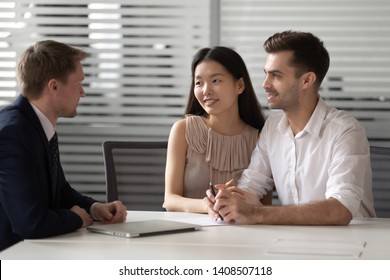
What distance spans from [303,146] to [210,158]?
0.49 meters

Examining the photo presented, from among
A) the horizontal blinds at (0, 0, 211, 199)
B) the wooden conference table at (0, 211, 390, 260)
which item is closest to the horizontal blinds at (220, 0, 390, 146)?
the horizontal blinds at (0, 0, 211, 199)

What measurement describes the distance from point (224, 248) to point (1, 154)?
2.73ft

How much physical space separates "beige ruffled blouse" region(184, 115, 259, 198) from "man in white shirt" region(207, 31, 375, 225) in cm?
11

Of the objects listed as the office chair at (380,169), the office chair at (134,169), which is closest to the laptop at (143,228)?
the office chair at (134,169)

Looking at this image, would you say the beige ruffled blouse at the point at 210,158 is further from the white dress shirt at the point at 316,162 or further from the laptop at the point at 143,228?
the laptop at the point at 143,228

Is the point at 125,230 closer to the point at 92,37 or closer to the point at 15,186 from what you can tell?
the point at 15,186

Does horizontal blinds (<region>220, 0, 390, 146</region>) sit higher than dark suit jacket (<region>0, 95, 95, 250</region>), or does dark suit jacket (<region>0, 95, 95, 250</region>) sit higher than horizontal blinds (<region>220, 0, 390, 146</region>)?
horizontal blinds (<region>220, 0, 390, 146</region>)

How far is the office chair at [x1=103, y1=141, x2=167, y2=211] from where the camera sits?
3891mm

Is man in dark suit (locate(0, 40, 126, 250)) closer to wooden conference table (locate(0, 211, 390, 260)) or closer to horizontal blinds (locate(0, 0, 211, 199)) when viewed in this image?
wooden conference table (locate(0, 211, 390, 260))

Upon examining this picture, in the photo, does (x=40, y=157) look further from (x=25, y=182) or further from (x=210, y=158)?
(x=210, y=158)

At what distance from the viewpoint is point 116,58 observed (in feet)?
16.7

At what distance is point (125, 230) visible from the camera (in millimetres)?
2738

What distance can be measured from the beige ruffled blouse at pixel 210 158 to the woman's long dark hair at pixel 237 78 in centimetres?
14

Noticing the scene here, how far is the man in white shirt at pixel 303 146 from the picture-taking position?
3.17m
